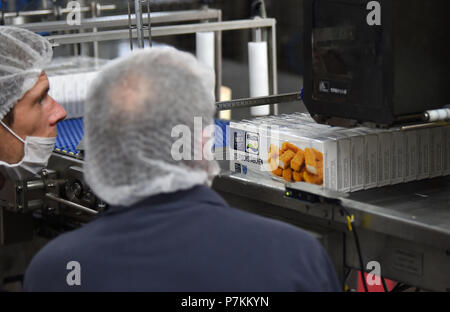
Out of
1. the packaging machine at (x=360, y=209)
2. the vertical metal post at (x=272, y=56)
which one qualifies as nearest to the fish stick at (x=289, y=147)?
the packaging machine at (x=360, y=209)

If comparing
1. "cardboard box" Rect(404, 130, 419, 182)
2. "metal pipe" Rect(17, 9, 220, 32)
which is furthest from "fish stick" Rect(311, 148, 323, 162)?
"metal pipe" Rect(17, 9, 220, 32)

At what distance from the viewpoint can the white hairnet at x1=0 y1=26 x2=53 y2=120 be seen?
2170mm

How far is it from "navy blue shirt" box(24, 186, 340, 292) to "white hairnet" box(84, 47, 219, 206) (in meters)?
0.04

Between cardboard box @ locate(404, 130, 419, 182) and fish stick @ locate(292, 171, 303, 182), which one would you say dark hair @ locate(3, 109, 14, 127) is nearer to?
fish stick @ locate(292, 171, 303, 182)

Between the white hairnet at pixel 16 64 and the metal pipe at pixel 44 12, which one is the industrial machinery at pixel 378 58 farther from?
the metal pipe at pixel 44 12

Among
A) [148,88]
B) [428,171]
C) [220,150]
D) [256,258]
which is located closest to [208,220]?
[256,258]

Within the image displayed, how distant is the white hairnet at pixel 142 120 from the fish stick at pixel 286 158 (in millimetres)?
718

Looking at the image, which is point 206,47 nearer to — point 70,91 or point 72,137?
point 70,91

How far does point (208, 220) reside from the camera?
1185mm

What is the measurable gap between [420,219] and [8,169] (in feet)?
4.27

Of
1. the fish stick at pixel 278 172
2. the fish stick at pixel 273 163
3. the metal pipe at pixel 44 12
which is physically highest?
the metal pipe at pixel 44 12

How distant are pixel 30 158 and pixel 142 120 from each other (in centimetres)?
120

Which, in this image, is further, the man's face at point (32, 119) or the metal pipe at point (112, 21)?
the metal pipe at point (112, 21)

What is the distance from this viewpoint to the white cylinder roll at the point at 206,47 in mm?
3252
